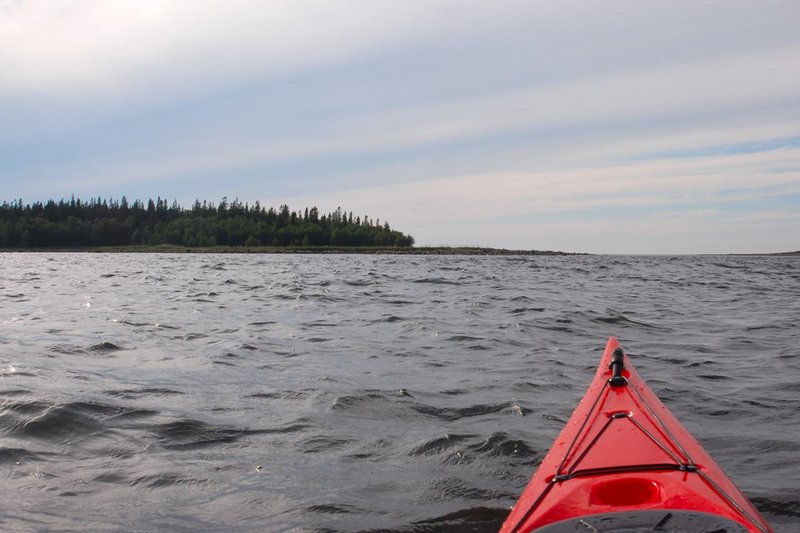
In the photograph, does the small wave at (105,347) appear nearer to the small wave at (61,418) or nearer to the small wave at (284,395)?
the small wave at (61,418)

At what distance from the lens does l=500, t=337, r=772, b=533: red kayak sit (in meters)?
3.70

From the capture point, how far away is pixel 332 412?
802cm

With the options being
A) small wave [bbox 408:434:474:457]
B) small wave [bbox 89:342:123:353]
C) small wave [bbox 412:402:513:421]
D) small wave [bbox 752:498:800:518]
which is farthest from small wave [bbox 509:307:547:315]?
small wave [bbox 752:498:800:518]

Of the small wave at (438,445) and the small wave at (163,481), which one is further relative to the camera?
the small wave at (438,445)

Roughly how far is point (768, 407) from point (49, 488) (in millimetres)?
7816

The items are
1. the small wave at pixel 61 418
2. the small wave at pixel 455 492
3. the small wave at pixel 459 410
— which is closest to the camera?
the small wave at pixel 455 492

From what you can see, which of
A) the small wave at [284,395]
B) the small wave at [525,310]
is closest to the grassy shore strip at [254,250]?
the small wave at [525,310]

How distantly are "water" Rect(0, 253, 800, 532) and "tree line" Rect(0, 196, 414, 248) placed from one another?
161149 mm

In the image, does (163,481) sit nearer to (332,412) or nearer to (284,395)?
Answer: (332,412)

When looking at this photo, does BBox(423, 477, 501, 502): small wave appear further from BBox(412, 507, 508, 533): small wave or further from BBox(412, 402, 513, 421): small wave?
BBox(412, 402, 513, 421): small wave

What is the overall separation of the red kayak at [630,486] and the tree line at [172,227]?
562ft

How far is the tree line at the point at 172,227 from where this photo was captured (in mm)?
161250

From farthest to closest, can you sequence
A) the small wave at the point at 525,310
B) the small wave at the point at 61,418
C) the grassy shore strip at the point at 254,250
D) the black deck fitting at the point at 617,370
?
1. the grassy shore strip at the point at 254,250
2. the small wave at the point at 525,310
3. the small wave at the point at 61,418
4. the black deck fitting at the point at 617,370

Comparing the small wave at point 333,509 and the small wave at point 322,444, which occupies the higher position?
the small wave at point 322,444
